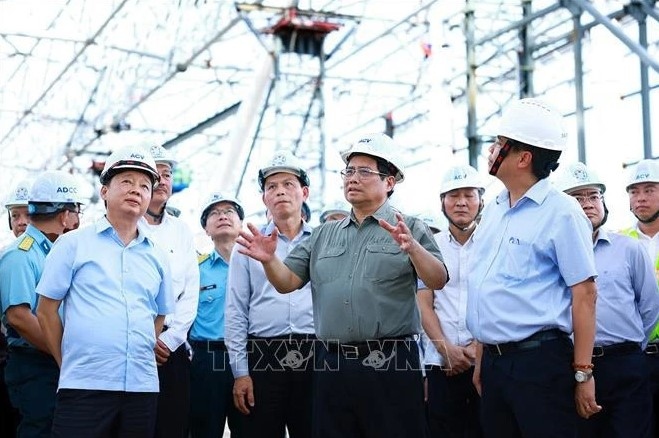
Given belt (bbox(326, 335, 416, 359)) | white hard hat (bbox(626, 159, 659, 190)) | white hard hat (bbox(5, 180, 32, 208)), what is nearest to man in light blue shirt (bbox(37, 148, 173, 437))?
belt (bbox(326, 335, 416, 359))

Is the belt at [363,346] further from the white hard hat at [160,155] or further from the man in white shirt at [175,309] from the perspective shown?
the white hard hat at [160,155]

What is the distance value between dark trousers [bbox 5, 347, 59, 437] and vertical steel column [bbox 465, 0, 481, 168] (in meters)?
10.9

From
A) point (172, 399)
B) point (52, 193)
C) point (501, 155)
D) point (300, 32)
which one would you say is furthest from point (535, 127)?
point (300, 32)

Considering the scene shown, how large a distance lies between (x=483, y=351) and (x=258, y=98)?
12010 mm

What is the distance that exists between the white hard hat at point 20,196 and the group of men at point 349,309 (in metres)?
1.45

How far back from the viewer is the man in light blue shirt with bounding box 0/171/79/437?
4.54 metres

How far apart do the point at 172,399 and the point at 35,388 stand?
0.69 meters

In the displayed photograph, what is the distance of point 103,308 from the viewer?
405 cm

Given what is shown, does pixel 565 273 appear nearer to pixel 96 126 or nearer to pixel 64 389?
pixel 64 389

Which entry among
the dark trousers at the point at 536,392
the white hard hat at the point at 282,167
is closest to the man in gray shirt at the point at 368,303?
the dark trousers at the point at 536,392

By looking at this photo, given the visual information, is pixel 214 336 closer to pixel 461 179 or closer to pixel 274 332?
pixel 274 332

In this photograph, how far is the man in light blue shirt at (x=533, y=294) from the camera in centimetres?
372

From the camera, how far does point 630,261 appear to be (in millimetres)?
5082

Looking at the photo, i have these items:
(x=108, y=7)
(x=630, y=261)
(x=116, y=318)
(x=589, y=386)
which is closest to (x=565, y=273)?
(x=589, y=386)
